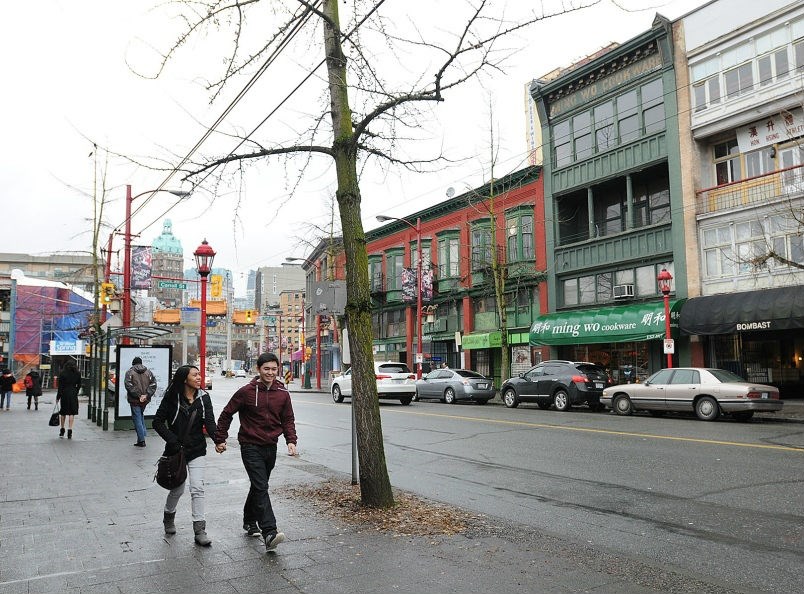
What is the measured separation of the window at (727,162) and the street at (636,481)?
11.3m

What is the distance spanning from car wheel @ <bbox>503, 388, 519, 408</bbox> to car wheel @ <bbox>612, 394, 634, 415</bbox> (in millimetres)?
4623

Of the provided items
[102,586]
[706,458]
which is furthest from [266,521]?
[706,458]

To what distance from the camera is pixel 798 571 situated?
5.14 m

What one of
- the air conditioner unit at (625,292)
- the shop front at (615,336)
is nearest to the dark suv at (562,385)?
the shop front at (615,336)

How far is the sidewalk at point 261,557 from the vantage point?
4699 mm

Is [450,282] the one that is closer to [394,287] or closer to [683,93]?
[394,287]

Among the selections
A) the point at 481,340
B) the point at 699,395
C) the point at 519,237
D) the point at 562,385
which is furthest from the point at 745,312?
the point at 481,340

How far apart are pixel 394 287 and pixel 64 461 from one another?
108 ft

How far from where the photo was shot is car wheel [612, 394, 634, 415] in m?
19.5

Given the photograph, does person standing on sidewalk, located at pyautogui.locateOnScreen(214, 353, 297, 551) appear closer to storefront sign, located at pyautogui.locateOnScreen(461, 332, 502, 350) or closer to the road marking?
the road marking

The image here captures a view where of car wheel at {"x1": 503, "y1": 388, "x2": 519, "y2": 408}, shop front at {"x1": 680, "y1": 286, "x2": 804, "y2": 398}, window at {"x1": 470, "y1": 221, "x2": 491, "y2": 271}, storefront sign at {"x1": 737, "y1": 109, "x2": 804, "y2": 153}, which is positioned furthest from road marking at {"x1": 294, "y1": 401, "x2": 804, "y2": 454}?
window at {"x1": 470, "y1": 221, "x2": 491, "y2": 271}

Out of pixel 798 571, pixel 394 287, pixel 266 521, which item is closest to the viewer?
pixel 798 571

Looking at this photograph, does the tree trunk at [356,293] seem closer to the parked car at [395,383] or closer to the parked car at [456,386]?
the parked car at [395,383]

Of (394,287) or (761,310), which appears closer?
(761,310)
